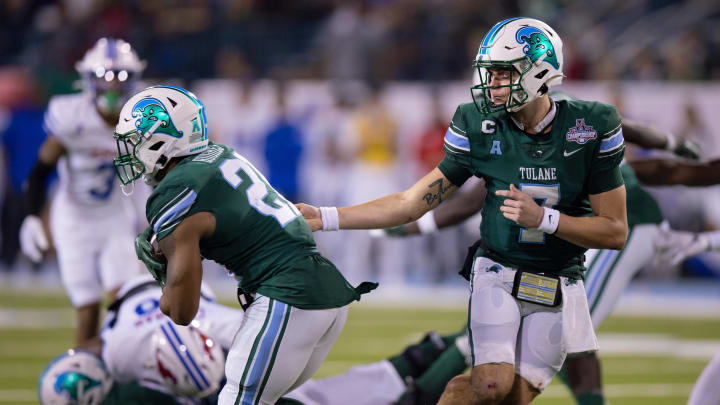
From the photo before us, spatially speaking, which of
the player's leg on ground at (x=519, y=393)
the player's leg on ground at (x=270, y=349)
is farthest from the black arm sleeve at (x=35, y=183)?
the player's leg on ground at (x=519, y=393)

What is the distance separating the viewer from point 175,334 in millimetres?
5031

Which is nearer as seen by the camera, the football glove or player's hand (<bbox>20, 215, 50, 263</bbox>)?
the football glove

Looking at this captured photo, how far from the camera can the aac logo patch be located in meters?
4.05

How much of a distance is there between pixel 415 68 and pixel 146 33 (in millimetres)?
3605

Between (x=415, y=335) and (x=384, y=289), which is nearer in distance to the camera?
(x=415, y=335)

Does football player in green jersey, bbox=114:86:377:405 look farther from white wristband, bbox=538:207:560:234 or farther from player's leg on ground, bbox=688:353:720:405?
player's leg on ground, bbox=688:353:720:405

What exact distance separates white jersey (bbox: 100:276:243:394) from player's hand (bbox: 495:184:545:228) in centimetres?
177

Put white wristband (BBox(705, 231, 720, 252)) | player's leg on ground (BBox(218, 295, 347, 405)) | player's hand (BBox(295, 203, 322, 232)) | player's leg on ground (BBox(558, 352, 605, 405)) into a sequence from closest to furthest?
player's leg on ground (BBox(218, 295, 347, 405)), player's hand (BBox(295, 203, 322, 232)), player's leg on ground (BBox(558, 352, 605, 405)), white wristband (BBox(705, 231, 720, 252))

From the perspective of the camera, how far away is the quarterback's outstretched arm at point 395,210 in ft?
14.2

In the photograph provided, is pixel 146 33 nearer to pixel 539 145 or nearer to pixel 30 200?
pixel 30 200

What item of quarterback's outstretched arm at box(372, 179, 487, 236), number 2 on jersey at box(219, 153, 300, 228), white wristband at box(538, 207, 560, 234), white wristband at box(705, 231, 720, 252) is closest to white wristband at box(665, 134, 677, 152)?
white wristband at box(705, 231, 720, 252)

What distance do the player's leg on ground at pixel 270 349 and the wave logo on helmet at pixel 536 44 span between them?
1.29 m

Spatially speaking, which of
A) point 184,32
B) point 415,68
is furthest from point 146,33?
point 415,68

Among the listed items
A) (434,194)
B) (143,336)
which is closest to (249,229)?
(434,194)
